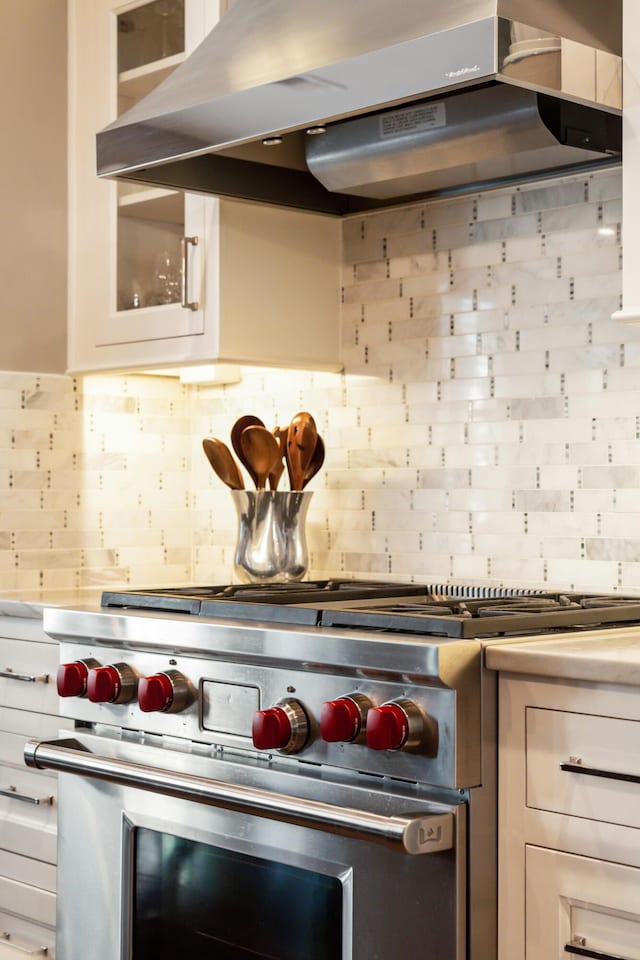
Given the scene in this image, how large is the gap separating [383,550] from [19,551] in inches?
31.1

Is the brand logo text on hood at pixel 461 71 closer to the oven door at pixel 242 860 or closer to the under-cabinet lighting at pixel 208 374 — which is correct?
the oven door at pixel 242 860

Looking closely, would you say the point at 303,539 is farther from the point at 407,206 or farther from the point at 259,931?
the point at 259,931

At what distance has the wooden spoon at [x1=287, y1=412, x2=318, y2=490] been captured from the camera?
8.30 feet

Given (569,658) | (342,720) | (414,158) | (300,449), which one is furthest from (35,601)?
(569,658)

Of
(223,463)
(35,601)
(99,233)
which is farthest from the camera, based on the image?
(99,233)

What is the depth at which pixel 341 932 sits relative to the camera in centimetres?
160

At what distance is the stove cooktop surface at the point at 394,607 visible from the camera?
1634 mm

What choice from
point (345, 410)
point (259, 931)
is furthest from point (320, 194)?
point (259, 931)

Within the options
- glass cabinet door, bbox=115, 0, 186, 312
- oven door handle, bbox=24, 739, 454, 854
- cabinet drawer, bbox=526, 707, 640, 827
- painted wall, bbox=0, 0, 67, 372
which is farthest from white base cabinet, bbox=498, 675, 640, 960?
painted wall, bbox=0, 0, 67, 372

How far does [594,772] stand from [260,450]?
123cm

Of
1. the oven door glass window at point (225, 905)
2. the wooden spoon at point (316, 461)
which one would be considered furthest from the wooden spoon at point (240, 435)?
the oven door glass window at point (225, 905)

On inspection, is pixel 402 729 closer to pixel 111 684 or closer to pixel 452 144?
pixel 111 684

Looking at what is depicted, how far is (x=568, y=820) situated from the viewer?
1.46 metres

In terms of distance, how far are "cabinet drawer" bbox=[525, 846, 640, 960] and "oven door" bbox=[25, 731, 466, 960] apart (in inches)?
3.5
